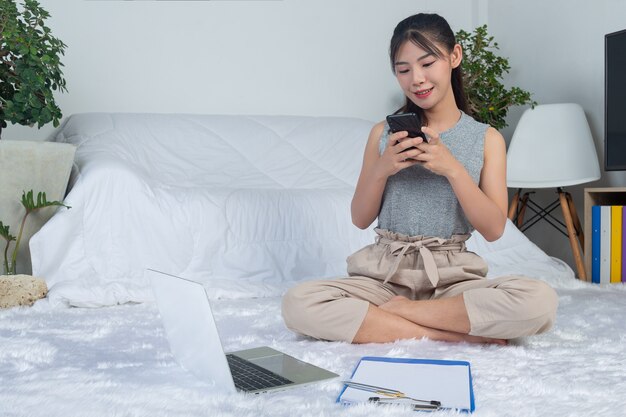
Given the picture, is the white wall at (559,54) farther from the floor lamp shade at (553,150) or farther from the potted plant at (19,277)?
the potted plant at (19,277)

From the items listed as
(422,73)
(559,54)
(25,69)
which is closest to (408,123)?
(422,73)

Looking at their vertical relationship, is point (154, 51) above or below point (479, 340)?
above

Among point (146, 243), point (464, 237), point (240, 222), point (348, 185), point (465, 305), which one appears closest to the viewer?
point (465, 305)

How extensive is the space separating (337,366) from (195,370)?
8.7 inches

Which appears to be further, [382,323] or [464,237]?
[464,237]

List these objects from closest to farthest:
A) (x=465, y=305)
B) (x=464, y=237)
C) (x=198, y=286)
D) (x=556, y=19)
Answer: (x=198, y=286), (x=465, y=305), (x=464, y=237), (x=556, y=19)

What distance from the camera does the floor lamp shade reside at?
2539mm

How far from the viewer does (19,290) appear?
1636 millimetres

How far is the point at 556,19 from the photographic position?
289 centimetres

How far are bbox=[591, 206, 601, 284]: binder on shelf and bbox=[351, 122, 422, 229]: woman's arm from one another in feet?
3.95

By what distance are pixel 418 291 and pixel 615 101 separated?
4.60 feet

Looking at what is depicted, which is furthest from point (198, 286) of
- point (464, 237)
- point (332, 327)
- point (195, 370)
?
point (464, 237)

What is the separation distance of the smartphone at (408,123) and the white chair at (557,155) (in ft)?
4.71

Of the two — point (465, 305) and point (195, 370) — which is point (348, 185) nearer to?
point (465, 305)
